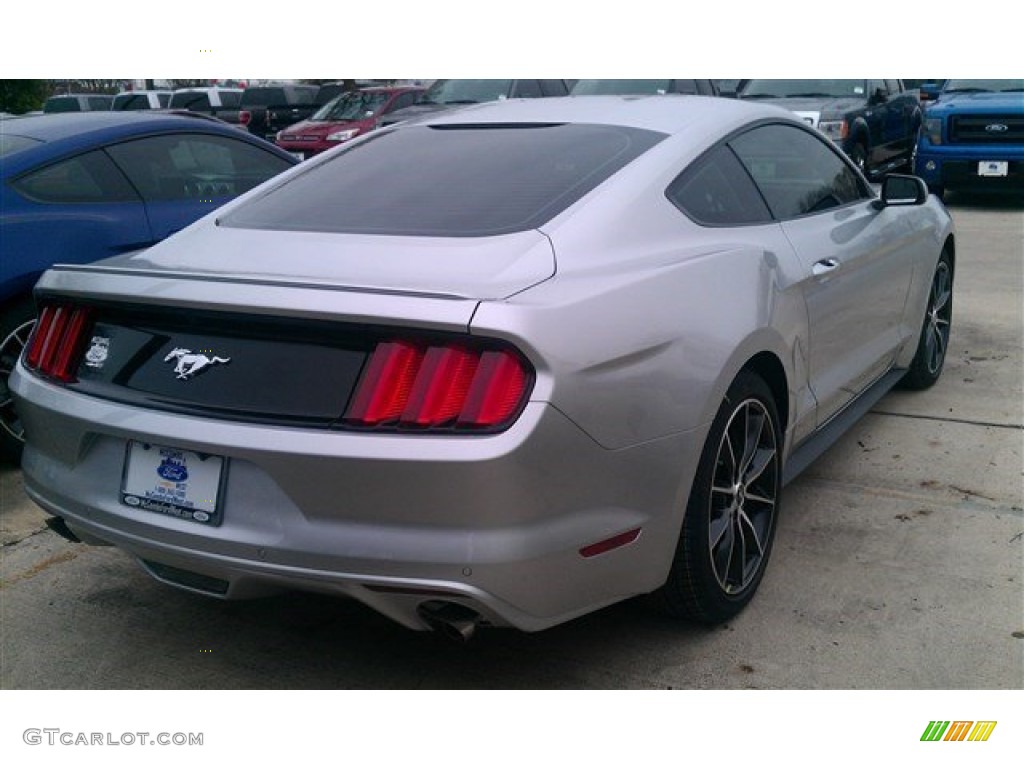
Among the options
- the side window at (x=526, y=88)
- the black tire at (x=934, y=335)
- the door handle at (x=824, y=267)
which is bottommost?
the black tire at (x=934, y=335)

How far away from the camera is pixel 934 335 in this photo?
576cm

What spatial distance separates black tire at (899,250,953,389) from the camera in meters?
5.63

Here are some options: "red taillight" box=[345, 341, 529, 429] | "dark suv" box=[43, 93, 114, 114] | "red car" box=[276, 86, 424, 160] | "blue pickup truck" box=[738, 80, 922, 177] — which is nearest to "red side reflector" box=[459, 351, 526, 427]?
"red taillight" box=[345, 341, 529, 429]

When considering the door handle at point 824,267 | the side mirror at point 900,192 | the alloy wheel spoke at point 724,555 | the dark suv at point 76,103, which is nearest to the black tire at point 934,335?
the side mirror at point 900,192

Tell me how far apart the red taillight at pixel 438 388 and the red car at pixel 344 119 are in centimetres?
1418

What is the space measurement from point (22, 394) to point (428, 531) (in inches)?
56.2

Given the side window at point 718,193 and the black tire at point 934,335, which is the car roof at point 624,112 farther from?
the black tire at point 934,335

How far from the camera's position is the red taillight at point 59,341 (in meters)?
3.21

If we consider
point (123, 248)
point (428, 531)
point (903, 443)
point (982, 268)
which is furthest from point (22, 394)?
point (982, 268)

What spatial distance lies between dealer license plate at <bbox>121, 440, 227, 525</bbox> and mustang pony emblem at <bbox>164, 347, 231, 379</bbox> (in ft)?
0.65

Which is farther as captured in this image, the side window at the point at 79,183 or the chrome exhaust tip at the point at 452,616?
the side window at the point at 79,183

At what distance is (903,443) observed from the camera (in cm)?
507

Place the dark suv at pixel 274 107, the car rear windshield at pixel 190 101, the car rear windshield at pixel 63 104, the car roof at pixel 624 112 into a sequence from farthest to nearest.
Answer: the car rear windshield at pixel 190 101, the car rear windshield at pixel 63 104, the dark suv at pixel 274 107, the car roof at pixel 624 112

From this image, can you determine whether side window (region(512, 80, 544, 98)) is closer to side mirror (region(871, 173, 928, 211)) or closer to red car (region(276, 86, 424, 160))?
red car (region(276, 86, 424, 160))
